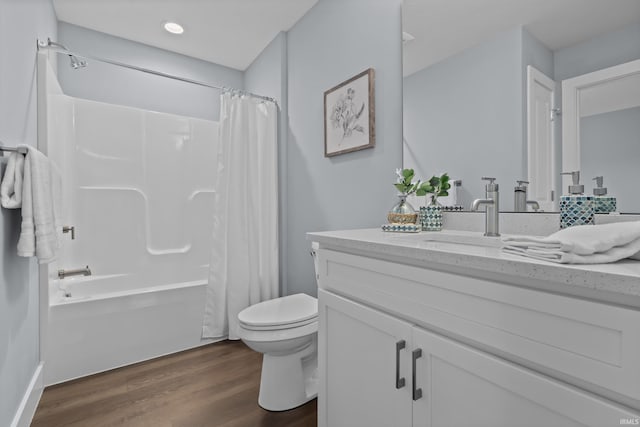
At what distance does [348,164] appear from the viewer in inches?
75.2

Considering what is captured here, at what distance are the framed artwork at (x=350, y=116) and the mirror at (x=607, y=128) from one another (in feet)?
2.85

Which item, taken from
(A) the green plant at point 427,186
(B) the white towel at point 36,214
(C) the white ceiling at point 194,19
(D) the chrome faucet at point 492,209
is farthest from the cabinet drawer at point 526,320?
(C) the white ceiling at point 194,19

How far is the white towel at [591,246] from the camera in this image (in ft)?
1.98

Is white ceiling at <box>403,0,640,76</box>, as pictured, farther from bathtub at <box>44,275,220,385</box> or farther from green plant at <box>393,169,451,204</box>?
bathtub at <box>44,275,220,385</box>

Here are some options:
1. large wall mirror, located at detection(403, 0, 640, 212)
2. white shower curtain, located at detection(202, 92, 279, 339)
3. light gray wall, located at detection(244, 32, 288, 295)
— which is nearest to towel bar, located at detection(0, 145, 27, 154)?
white shower curtain, located at detection(202, 92, 279, 339)

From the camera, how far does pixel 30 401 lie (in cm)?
150

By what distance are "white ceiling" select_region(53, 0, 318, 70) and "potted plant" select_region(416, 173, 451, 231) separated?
163cm

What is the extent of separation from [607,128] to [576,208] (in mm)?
275

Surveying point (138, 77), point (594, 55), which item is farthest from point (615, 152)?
point (138, 77)

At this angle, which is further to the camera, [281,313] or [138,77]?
[138,77]

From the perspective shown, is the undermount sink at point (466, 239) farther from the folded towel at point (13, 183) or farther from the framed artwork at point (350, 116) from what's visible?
the folded towel at point (13, 183)

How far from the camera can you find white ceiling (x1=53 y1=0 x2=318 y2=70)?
7.20 ft

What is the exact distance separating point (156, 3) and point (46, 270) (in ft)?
6.25

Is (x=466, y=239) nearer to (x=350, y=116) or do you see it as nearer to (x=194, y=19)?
(x=350, y=116)
